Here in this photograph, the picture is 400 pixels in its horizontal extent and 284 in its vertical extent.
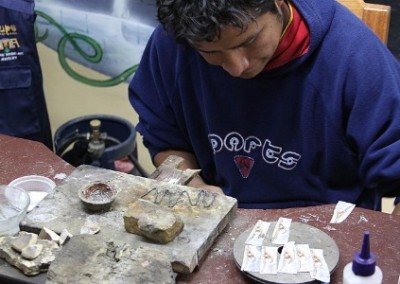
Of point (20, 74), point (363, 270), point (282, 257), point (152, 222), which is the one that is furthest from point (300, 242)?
point (20, 74)

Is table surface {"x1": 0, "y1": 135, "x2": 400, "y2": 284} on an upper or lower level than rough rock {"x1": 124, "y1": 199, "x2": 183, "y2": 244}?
lower

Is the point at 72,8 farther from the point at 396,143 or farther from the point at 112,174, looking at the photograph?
the point at 396,143

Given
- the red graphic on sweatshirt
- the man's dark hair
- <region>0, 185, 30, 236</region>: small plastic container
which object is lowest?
the red graphic on sweatshirt

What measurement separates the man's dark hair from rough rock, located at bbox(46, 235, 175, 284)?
414 mm

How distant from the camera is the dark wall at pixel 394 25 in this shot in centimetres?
233

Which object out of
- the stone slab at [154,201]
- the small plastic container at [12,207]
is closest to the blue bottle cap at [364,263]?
the stone slab at [154,201]

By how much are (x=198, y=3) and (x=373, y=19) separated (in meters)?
0.72

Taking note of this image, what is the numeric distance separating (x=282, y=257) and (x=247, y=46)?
1.39 ft

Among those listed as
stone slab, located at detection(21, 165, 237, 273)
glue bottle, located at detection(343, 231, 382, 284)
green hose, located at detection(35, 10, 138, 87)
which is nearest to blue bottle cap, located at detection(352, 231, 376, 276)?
glue bottle, located at detection(343, 231, 382, 284)

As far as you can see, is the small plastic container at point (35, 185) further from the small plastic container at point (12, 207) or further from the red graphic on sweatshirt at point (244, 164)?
the red graphic on sweatshirt at point (244, 164)

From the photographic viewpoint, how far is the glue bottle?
1060 millimetres

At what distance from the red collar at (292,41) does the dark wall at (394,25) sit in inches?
40.9

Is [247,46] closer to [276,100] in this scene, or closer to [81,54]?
[276,100]

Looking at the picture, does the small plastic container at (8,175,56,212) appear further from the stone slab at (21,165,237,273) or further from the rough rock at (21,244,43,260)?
the rough rock at (21,244,43,260)
